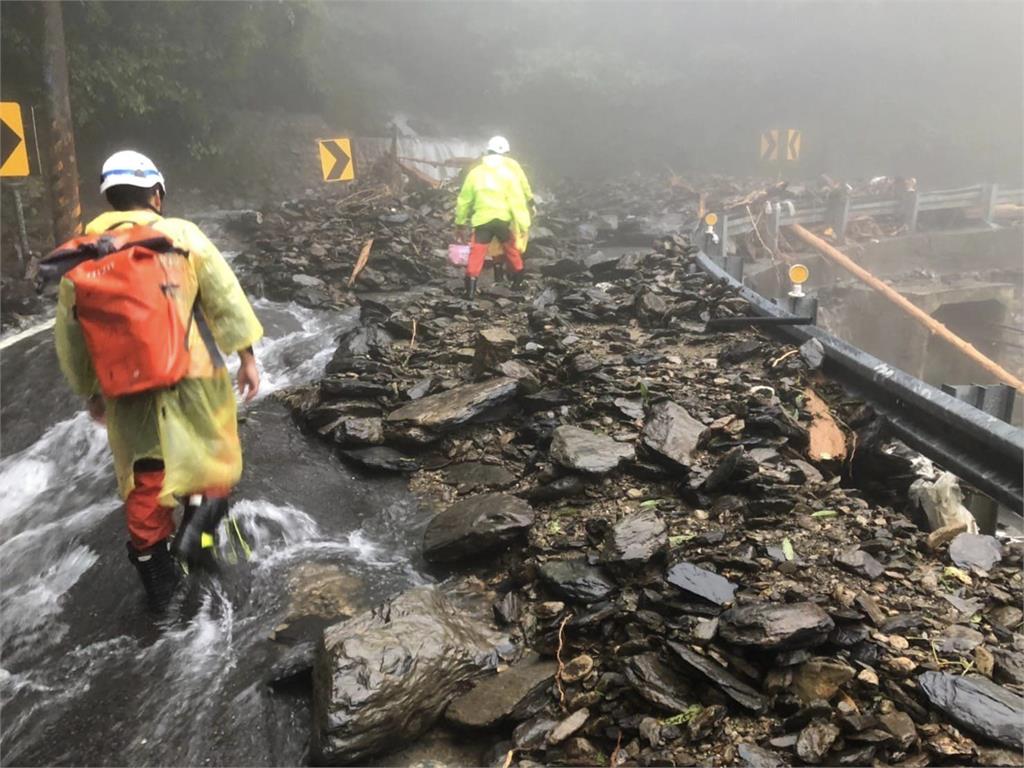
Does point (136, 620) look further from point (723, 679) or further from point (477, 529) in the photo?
point (723, 679)

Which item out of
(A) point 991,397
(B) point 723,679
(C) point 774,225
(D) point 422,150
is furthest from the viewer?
(D) point 422,150

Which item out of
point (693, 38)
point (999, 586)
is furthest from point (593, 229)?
point (693, 38)

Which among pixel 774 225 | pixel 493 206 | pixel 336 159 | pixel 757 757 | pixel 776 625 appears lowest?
pixel 757 757

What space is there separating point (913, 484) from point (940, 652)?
70.2 inches

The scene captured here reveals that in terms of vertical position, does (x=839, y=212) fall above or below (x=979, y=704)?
above

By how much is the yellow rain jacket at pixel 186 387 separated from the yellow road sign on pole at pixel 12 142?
231 inches

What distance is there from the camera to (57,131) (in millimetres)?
9391

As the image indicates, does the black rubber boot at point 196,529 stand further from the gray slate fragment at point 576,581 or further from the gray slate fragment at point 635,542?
the gray slate fragment at point 635,542

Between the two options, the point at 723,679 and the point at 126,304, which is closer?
the point at 723,679

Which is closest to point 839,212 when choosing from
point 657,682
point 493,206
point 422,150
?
point 422,150

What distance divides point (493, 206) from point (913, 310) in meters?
9.45

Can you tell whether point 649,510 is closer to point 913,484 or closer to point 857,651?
point 857,651

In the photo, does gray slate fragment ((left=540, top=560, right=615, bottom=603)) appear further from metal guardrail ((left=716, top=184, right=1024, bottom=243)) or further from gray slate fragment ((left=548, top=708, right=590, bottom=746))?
metal guardrail ((left=716, top=184, right=1024, bottom=243))

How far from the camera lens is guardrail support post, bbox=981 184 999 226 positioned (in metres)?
17.7
